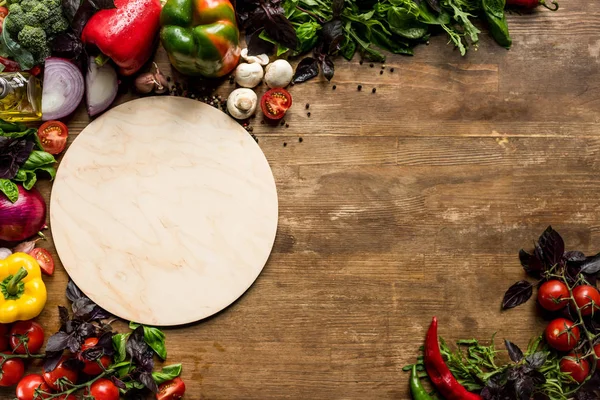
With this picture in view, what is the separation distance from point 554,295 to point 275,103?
101 centimetres

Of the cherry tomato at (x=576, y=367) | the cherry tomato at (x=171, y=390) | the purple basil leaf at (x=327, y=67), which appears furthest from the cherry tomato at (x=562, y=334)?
the cherry tomato at (x=171, y=390)

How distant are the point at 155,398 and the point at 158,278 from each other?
36 centimetres

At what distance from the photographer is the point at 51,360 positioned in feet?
5.81

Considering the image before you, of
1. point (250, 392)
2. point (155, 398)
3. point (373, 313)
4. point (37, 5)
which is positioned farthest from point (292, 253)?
point (37, 5)

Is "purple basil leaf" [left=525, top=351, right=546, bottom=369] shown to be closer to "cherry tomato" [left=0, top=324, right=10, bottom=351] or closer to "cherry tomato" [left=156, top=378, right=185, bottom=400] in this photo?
"cherry tomato" [left=156, top=378, right=185, bottom=400]

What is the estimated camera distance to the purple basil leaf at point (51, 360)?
177cm

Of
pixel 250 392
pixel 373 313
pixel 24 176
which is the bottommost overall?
pixel 250 392

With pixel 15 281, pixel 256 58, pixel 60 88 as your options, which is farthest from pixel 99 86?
pixel 15 281

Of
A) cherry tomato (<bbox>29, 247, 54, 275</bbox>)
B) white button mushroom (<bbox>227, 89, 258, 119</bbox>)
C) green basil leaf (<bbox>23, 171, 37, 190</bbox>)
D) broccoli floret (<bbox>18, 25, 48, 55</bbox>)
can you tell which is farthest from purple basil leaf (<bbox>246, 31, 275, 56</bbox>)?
cherry tomato (<bbox>29, 247, 54, 275</bbox>)

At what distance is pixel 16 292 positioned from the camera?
1732 millimetres

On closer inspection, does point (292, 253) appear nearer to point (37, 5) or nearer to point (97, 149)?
point (97, 149)

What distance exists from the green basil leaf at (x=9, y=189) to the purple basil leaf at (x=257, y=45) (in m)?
0.80

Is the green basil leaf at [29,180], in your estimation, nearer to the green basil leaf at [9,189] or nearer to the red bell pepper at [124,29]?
the green basil leaf at [9,189]

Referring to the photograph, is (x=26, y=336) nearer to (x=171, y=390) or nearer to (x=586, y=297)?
(x=171, y=390)
